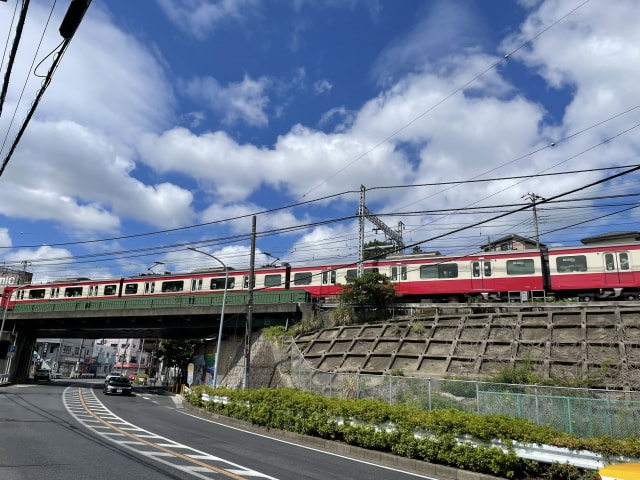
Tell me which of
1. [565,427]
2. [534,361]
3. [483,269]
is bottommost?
[565,427]

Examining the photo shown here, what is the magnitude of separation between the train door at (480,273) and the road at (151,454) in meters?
17.6

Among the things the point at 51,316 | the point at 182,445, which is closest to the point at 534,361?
the point at 182,445

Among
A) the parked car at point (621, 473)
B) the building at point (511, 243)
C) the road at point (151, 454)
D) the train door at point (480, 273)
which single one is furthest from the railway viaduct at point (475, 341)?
the building at point (511, 243)

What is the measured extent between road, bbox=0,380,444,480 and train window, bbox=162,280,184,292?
2222cm

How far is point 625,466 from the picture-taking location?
5.08m

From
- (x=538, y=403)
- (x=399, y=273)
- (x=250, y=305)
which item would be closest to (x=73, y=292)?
(x=250, y=305)

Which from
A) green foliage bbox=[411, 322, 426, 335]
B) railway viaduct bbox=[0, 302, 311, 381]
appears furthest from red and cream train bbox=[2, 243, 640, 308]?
green foliage bbox=[411, 322, 426, 335]

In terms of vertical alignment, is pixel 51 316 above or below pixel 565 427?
above

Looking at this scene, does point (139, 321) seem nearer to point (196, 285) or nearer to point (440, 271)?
point (196, 285)

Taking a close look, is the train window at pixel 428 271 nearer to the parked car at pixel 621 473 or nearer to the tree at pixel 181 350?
the parked car at pixel 621 473

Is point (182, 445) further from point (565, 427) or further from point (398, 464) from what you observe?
point (565, 427)

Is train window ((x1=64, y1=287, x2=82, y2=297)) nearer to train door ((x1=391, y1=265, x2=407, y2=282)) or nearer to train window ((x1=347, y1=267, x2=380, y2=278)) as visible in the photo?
train window ((x1=347, y1=267, x2=380, y2=278))

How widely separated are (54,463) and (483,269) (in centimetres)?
2473

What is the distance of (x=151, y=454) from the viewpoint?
9.67 metres
